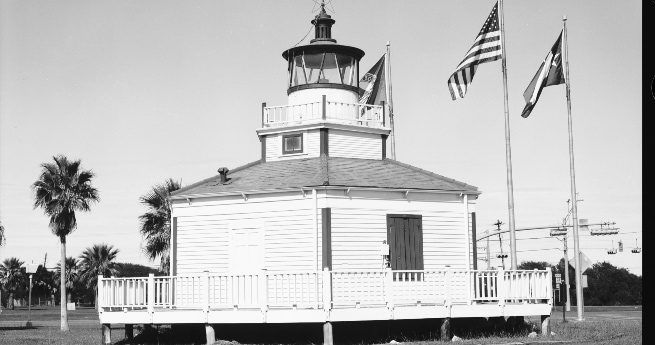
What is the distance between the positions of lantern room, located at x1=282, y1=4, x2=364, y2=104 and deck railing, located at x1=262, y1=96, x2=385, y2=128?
0.35 m

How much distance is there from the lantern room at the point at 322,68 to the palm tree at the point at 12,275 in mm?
98800

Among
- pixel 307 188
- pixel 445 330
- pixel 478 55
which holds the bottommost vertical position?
pixel 445 330

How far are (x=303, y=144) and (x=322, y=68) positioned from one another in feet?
8.67

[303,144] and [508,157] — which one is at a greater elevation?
[303,144]

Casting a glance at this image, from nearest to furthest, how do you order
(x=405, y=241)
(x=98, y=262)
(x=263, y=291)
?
(x=263, y=291), (x=405, y=241), (x=98, y=262)

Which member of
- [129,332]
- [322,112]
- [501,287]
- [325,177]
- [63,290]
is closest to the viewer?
[501,287]

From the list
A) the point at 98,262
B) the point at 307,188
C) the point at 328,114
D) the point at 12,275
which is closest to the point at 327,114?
the point at 328,114

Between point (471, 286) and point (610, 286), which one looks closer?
point (471, 286)

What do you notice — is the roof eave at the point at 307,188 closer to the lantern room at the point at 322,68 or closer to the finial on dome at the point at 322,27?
the lantern room at the point at 322,68

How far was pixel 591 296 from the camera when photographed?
97.8 m

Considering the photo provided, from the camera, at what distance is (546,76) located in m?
28.0

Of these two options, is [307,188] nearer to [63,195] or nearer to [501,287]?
[501,287]
